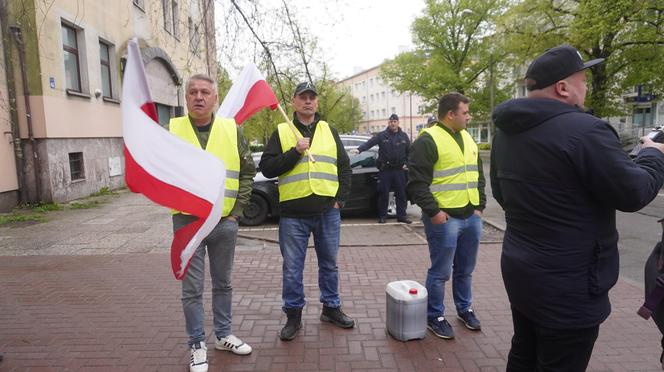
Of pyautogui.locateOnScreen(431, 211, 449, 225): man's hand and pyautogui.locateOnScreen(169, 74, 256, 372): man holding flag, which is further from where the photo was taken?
pyautogui.locateOnScreen(431, 211, 449, 225): man's hand

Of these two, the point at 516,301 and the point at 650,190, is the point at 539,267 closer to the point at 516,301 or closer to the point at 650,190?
the point at 516,301

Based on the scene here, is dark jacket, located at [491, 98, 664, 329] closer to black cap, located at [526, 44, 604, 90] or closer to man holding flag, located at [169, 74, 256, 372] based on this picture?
black cap, located at [526, 44, 604, 90]

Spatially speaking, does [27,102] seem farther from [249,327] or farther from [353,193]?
[249,327]

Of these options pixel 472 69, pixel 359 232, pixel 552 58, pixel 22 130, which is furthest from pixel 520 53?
pixel 552 58

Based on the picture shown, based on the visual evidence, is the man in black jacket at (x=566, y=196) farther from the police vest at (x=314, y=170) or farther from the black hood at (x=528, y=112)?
the police vest at (x=314, y=170)

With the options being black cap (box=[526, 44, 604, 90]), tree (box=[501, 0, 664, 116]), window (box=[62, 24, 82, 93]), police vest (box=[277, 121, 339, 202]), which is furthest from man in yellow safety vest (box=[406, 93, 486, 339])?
tree (box=[501, 0, 664, 116])

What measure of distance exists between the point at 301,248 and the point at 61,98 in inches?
408

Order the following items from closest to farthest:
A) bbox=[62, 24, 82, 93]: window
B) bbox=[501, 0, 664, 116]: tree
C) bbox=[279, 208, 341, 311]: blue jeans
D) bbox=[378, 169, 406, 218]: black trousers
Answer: bbox=[279, 208, 341, 311]: blue jeans < bbox=[378, 169, 406, 218]: black trousers < bbox=[62, 24, 82, 93]: window < bbox=[501, 0, 664, 116]: tree

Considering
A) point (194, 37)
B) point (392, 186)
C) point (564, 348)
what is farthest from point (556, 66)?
point (392, 186)

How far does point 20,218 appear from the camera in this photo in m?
9.24

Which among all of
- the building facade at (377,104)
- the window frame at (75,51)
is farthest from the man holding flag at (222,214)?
the building facade at (377,104)

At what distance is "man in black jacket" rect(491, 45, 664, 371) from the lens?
196 centimetres

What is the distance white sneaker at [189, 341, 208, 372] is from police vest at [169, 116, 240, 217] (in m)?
0.98

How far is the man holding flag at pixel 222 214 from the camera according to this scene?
3.29 meters
